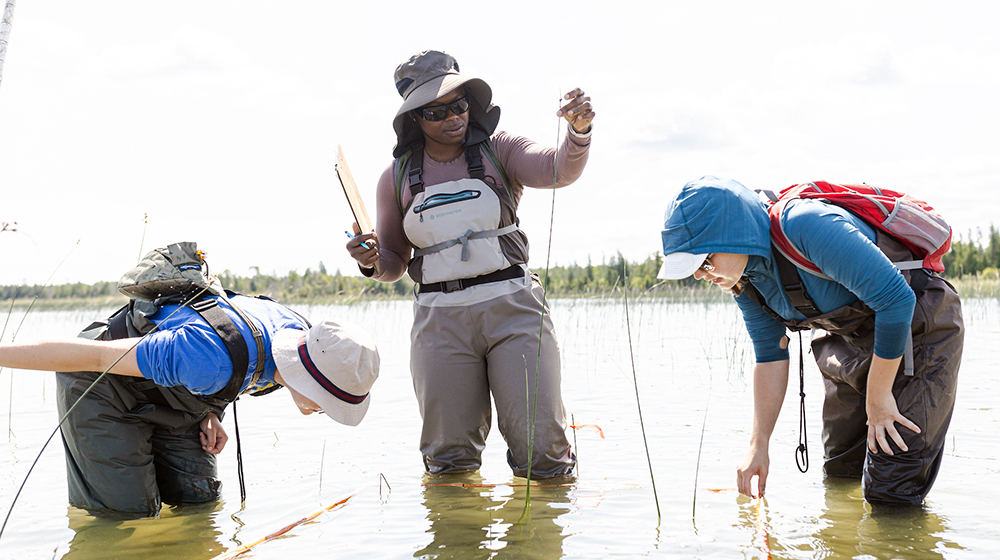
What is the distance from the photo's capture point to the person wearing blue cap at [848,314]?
2.39m

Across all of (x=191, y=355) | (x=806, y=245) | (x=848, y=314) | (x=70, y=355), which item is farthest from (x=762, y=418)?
(x=70, y=355)

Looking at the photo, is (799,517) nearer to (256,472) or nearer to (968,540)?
(968,540)

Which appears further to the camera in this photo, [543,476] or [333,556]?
[543,476]

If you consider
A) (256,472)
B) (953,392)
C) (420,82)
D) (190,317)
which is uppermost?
(420,82)

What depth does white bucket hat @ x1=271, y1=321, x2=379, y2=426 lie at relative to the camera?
2.53 m

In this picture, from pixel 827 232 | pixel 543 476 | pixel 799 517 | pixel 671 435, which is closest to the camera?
pixel 827 232

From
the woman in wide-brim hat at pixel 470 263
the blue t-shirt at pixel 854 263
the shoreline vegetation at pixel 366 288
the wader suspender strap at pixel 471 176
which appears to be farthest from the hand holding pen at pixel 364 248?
the shoreline vegetation at pixel 366 288

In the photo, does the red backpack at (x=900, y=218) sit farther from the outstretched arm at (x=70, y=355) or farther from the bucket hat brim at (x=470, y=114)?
the outstretched arm at (x=70, y=355)

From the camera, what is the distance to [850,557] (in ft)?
8.29

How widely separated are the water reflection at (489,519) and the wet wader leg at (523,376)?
19 centimetres

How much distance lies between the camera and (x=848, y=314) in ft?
8.87

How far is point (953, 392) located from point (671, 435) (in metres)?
2.28

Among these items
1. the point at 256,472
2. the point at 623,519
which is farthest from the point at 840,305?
the point at 256,472

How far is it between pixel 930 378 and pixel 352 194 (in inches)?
100
